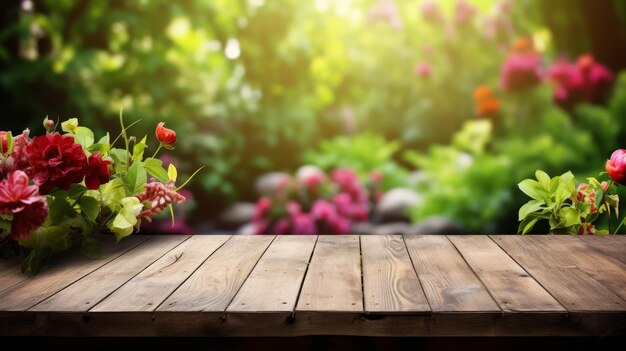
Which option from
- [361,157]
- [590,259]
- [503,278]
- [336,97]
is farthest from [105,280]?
[336,97]

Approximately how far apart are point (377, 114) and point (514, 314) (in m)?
5.54

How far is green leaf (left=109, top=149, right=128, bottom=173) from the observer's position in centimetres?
191

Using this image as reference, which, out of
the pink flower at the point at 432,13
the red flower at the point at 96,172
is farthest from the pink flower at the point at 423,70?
the red flower at the point at 96,172

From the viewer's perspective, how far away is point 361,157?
5992 mm

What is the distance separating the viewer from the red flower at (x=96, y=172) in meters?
1.71

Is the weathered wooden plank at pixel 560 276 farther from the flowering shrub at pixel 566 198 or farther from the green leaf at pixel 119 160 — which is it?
the green leaf at pixel 119 160

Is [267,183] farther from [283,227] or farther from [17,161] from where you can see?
[17,161]

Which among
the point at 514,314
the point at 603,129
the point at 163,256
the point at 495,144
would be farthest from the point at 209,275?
the point at 495,144

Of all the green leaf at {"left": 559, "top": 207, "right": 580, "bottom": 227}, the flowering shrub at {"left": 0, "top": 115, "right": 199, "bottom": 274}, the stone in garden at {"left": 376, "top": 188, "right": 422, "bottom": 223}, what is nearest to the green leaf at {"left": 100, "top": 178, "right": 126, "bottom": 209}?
the flowering shrub at {"left": 0, "top": 115, "right": 199, "bottom": 274}

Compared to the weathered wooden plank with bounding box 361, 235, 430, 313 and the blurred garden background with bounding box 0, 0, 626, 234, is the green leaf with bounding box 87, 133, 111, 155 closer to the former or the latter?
the weathered wooden plank with bounding box 361, 235, 430, 313

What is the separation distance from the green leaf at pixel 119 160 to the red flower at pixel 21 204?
39cm

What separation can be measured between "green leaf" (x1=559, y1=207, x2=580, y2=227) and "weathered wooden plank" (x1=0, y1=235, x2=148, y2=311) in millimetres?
1316

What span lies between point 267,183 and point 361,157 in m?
0.89

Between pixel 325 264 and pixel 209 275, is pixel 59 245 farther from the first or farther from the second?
pixel 325 264
